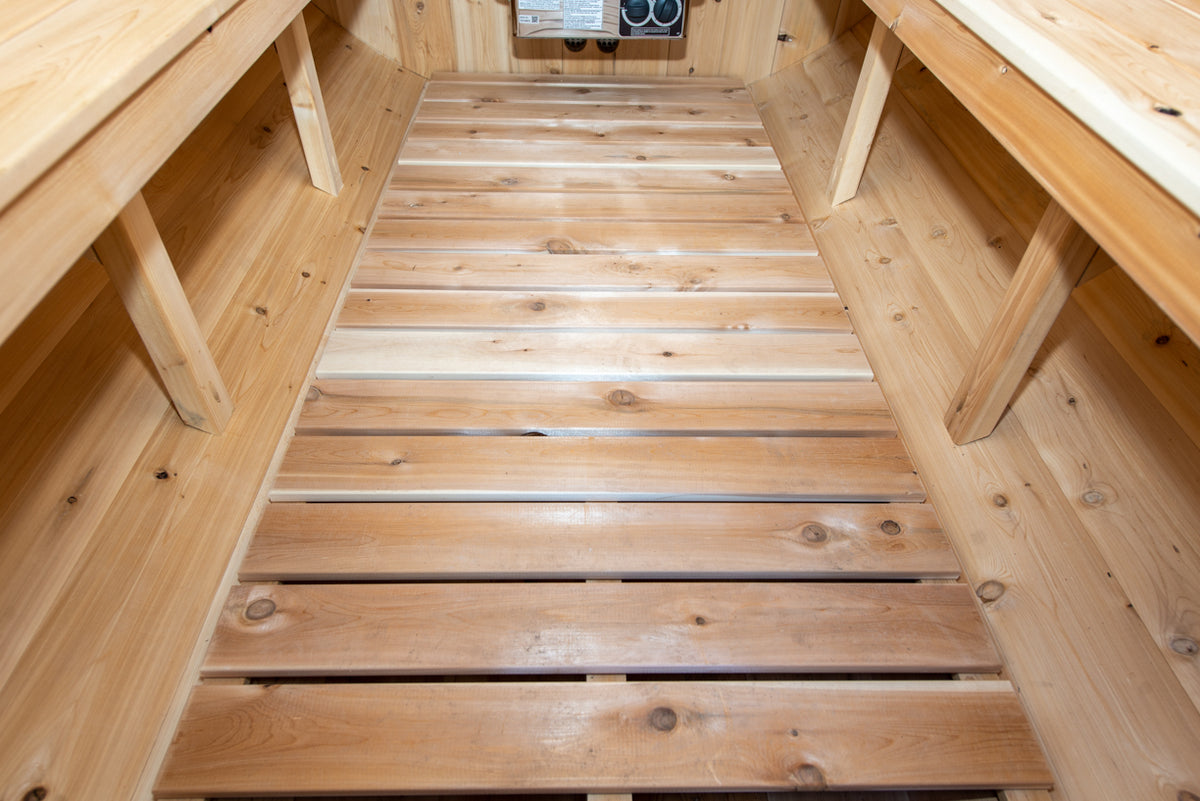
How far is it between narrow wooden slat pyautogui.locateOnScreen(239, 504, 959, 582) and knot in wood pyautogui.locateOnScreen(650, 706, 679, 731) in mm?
201

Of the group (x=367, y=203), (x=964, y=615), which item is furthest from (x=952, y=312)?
(x=367, y=203)

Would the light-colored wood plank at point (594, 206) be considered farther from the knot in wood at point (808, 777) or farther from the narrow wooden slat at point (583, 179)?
the knot in wood at point (808, 777)

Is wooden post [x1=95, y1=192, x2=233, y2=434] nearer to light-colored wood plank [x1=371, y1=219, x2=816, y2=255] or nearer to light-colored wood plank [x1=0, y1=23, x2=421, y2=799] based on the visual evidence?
light-colored wood plank [x1=0, y1=23, x2=421, y2=799]

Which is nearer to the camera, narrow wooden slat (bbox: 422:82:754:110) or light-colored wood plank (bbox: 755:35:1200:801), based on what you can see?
light-colored wood plank (bbox: 755:35:1200:801)

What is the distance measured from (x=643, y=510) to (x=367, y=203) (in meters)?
1.19

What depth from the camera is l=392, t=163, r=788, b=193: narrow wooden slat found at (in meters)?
1.97

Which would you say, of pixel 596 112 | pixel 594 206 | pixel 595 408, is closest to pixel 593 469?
pixel 595 408

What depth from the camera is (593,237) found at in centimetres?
179

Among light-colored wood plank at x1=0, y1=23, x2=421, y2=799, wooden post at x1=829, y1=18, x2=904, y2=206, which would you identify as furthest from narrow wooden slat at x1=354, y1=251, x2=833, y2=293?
wooden post at x1=829, y1=18, x2=904, y2=206

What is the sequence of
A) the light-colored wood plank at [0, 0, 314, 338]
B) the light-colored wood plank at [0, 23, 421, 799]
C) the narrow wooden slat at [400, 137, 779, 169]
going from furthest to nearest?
1. the narrow wooden slat at [400, 137, 779, 169]
2. the light-colored wood plank at [0, 23, 421, 799]
3. the light-colored wood plank at [0, 0, 314, 338]

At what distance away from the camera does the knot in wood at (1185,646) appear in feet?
3.25

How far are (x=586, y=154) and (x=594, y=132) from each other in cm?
16

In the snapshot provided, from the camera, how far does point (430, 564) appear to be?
1.11 meters

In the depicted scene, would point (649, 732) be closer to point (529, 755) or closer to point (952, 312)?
point (529, 755)
